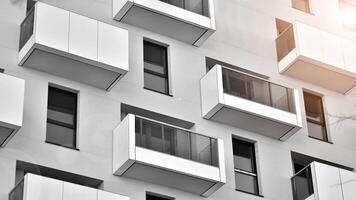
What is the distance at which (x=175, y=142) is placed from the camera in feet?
98.6

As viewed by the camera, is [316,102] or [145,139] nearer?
[145,139]

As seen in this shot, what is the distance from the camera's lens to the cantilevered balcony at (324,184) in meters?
31.2

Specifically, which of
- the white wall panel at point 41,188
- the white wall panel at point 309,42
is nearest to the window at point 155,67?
the white wall panel at point 309,42

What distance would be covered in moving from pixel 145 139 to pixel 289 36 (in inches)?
344

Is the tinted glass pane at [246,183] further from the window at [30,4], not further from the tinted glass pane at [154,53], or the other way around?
the window at [30,4]

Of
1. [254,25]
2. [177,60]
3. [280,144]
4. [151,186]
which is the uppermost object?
[254,25]

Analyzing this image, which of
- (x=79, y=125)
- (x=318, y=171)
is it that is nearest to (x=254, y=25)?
(x=318, y=171)

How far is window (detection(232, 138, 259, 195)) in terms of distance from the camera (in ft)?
105

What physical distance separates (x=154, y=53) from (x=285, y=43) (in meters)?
5.48

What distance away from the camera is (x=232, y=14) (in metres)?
35.7

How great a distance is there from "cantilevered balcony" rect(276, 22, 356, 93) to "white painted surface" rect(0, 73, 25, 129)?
11.5 m

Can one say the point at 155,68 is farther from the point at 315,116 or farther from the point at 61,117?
the point at 315,116

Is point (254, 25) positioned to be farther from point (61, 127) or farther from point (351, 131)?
point (61, 127)

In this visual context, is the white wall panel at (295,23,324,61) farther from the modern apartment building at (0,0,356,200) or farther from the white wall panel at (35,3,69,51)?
the white wall panel at (35,3,69,51)
